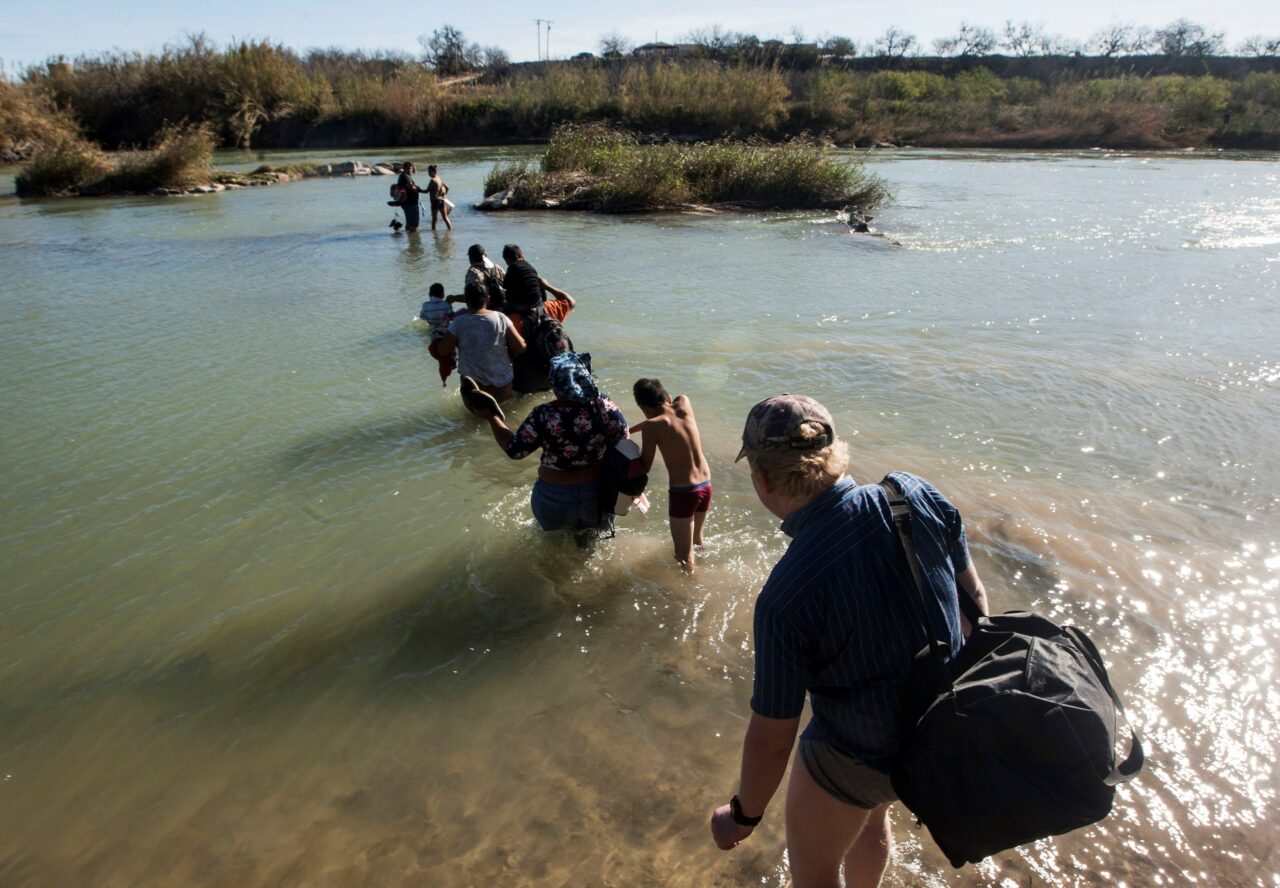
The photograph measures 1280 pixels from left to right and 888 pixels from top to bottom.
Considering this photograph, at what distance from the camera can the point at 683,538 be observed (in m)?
4.93

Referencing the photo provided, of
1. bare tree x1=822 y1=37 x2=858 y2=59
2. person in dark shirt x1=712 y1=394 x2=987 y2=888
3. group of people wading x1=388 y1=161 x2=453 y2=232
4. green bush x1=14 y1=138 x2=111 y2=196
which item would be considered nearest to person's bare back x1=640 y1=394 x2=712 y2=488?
person in dark shirt x1=712 y1=394 x2=987 y2=888

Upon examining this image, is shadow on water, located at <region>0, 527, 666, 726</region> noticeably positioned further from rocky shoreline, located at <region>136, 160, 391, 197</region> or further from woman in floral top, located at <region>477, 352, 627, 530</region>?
rocky shoreline, located at <region>136, 160, 391, 197</region>

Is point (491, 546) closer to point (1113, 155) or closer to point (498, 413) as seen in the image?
point (498, 413)

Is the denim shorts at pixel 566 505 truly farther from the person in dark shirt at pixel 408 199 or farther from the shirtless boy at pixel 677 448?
the person in dark shirt at pixel 408 199

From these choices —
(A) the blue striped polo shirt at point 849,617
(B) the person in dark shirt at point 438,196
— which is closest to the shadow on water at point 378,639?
(A) the blue striped polo shirt at point 849,617

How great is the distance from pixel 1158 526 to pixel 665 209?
18046 mm

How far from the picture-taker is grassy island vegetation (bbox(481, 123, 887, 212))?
2166 cm

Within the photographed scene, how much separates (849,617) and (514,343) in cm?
555

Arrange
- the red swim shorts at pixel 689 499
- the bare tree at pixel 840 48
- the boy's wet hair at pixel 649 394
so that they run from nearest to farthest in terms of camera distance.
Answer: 1. the boy's wet hair at pixel 649 394
2. the red swim shorts at pixel 689 499
3. the bare tree at pixel 840 48

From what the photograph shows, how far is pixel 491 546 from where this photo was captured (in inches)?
213

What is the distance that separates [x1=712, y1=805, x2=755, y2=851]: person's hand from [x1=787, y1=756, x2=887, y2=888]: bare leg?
0.14 metres

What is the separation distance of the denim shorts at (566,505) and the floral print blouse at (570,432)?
0.19 meters

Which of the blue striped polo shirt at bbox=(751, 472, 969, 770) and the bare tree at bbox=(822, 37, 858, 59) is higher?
the bare tree at bbox=(822, 37, 858, 59)

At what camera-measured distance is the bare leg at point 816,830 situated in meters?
2.17
